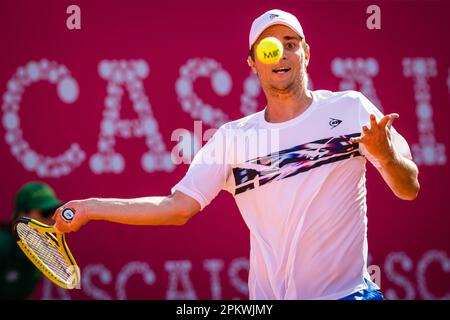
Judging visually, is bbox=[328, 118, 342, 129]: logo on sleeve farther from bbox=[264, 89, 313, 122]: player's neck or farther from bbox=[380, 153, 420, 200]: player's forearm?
bbox=[380, 153, 420, 200]: player's forearm

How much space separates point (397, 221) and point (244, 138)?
2.67 metres

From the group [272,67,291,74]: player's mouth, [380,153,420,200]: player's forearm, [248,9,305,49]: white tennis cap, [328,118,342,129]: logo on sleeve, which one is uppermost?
[248,9,305,49]: white tennis cap

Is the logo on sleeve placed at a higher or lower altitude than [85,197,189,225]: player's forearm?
higher

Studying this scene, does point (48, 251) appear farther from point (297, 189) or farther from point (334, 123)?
point (334, 123)

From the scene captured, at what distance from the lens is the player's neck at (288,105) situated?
13.6 ft

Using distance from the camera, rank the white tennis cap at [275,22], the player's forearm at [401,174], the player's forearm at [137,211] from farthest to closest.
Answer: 1. the white tennis cap at [275,22]
2. the player's forearm at [137,211]
3. the player's forearm at [401,174]

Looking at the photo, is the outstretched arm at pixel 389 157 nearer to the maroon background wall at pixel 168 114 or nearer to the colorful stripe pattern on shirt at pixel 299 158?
the colorful stripe pattern on shirt at pixel 299 158

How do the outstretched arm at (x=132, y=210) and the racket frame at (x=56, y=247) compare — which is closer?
the outstretched arm at (x=132, y=210)

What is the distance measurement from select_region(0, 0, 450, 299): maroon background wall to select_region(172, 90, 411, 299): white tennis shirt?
225cm

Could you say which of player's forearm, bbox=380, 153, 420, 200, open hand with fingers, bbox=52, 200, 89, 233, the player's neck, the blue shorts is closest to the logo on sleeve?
the player's neck

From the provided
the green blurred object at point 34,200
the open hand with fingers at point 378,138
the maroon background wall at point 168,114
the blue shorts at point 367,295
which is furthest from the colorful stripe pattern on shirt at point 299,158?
the maroon background wall at point 168,114

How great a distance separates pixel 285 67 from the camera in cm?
416

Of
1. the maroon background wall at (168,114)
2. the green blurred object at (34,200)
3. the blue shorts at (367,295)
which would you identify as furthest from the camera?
the maroon background wall at (168,114)

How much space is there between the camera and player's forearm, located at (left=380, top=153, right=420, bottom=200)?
12.1ft
